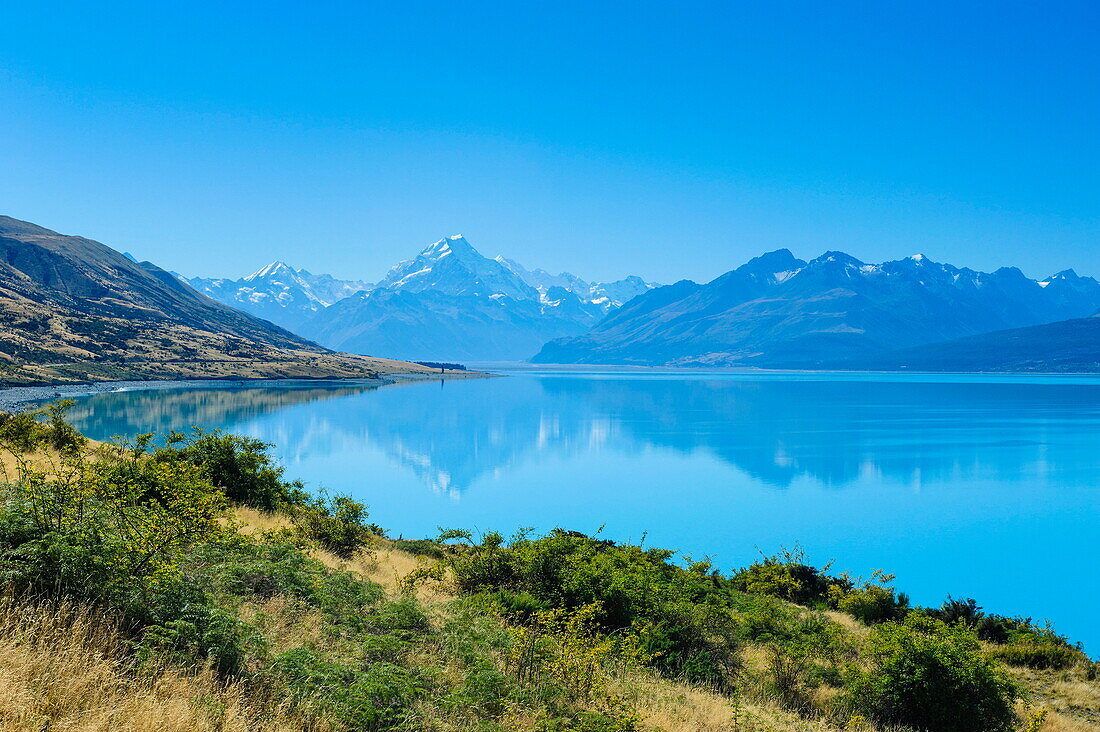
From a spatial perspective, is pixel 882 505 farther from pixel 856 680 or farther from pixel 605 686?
pixel 605 686

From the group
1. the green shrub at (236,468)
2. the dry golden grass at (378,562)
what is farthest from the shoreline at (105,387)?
the dry golden grass at (378,562)

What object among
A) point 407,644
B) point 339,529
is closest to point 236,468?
point 339,529

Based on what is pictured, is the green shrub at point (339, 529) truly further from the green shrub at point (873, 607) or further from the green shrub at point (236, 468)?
the green shrub at point (873, 607)

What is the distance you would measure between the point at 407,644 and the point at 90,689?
4290 millimetres

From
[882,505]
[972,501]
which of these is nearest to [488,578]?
[882,505]

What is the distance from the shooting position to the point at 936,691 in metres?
11.5

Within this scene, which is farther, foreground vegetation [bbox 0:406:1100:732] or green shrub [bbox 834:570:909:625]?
green shrub [bbox 834:570:909:625]

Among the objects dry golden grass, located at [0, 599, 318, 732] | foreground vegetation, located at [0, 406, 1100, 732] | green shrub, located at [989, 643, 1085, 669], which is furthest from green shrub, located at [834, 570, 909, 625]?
dry golden grass, located at [0, 599, 318, 732]

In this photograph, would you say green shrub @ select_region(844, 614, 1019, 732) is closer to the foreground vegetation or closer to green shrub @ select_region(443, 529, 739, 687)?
the foreground vegetation

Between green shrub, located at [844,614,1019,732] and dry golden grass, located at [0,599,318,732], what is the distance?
34.0 feet

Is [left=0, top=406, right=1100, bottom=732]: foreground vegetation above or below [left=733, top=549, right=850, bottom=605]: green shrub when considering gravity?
above

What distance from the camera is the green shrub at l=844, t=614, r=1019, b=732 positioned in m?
11.3

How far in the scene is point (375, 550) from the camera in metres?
21.1

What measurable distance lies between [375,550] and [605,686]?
13.7 metres
